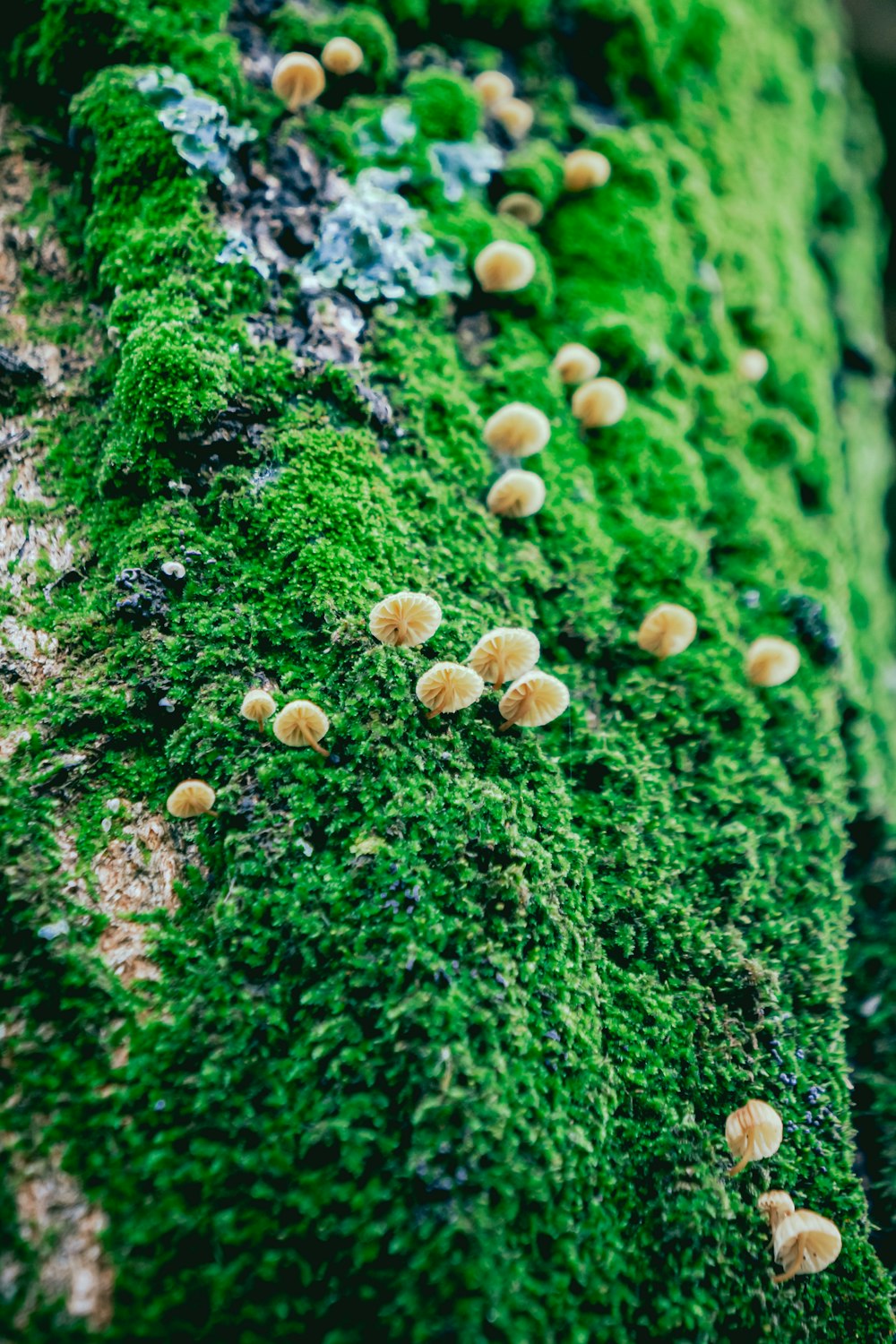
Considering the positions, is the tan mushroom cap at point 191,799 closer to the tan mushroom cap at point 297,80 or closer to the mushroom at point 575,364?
the mushroom at point 575,364

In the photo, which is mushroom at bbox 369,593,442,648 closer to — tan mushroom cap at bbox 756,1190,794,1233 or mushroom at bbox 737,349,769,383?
tan mushroom cap at bbox 756,1190,794,1233

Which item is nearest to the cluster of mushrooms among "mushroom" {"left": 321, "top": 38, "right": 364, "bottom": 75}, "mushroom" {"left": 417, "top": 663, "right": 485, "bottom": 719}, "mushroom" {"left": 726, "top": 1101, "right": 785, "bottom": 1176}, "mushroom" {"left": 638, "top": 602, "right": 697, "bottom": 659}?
"mushroom" {"left": 726, "top": 1101, "right": 785, "bottom": 1176}

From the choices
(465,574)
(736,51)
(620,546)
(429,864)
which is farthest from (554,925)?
(736,51)

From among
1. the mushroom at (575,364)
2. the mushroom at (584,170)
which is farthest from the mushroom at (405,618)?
the mushroom at (584,170)

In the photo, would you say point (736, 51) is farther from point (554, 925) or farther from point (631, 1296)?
point (631, 1296)

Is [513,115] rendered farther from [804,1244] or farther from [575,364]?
[804,1244]

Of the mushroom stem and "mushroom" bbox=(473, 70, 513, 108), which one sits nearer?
the mushroom stem
